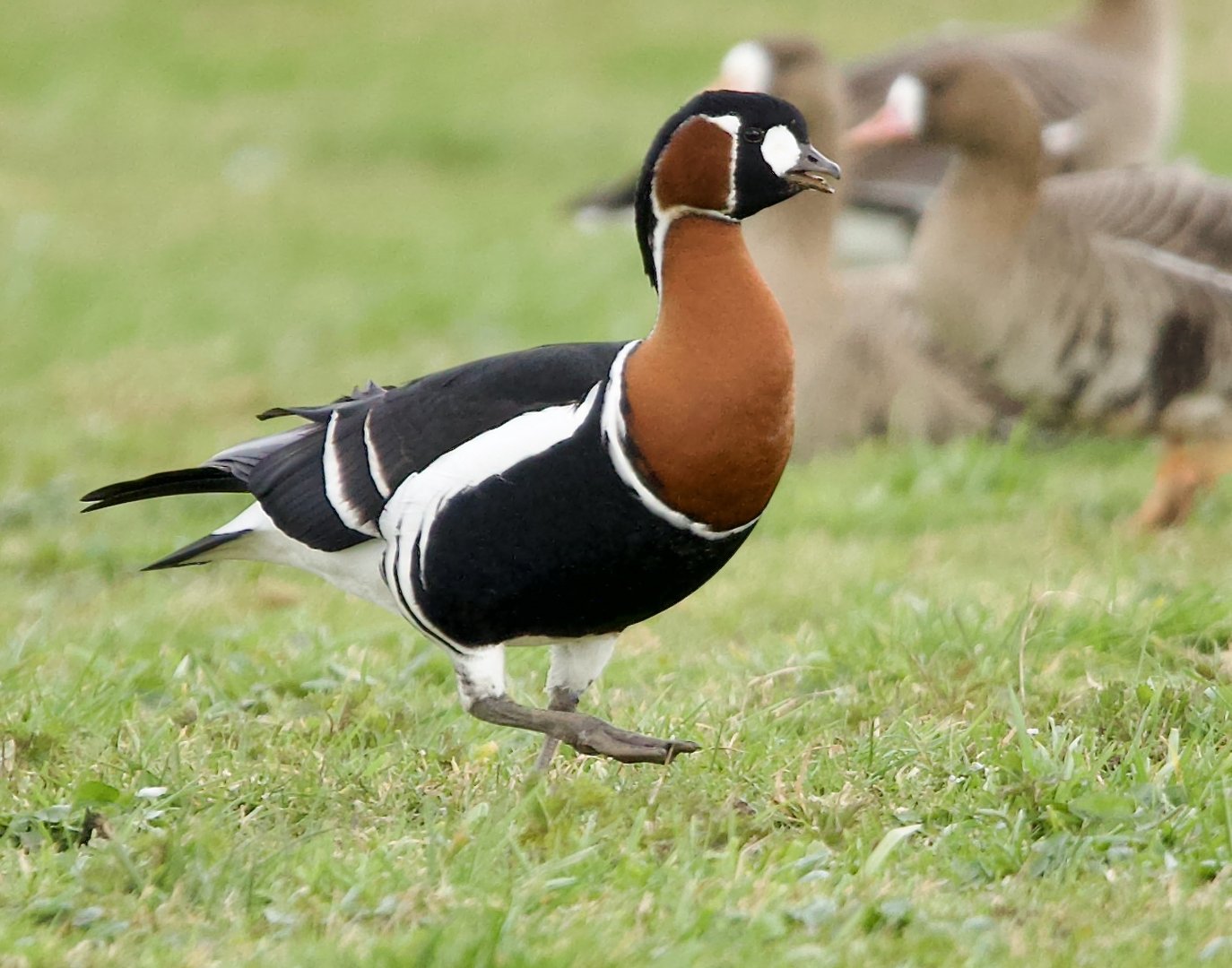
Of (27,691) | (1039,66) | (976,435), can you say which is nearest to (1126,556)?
(976,435)

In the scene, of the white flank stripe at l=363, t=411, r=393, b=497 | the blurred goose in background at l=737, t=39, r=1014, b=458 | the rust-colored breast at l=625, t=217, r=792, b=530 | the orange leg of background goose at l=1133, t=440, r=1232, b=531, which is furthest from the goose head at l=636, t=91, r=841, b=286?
the blurred goose in background at l=737, t=39, r=1014, b=458

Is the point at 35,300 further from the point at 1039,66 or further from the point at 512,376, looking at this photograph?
the point at 512,376

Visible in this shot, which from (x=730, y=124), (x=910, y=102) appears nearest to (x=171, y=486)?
(x=730, y=124)

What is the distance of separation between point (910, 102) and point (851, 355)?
126cm

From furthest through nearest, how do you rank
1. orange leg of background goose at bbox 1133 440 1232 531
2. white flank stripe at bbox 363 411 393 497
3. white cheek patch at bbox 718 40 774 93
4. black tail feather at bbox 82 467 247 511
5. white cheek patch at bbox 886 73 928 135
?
white cheek patch at bbox 718 40 774 93 < white cheek patch at bbox 886 73 928 135 < orange leg of background goose at bbox 1133 440 1232 531 < black tail feather at bbox 82 467 247 511 < white flank stripe at bbox 363 411 393 497

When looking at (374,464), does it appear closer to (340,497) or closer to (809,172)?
(340,497)

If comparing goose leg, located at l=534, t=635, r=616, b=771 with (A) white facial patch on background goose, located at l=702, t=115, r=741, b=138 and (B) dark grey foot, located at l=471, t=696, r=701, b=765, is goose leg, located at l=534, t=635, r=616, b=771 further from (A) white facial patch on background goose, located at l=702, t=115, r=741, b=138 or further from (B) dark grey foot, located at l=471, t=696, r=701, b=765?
(A) white facial patch on background goose, located at l=702, t=115, r=741, b=138

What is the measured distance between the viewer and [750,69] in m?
9.24

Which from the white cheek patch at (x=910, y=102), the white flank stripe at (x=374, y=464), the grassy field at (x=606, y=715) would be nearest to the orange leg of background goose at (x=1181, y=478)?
the grassy field at (x=606, y=715)

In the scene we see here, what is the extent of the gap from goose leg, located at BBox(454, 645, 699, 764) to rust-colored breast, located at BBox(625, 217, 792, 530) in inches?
17.4

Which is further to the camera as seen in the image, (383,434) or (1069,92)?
(1069,92)

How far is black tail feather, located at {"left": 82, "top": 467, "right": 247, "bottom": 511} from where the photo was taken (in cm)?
429

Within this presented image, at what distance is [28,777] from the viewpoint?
3805mm

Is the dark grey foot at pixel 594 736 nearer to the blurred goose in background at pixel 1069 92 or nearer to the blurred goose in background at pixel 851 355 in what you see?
the blurred goose in background at pixel 851 355
